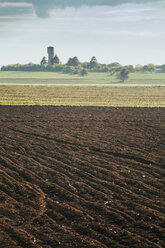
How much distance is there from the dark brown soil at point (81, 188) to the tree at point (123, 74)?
81.2 meters

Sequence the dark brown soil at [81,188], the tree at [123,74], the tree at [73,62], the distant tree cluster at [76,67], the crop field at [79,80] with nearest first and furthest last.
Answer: the dark brown soil at [81,188]
the crop field at [79,80]
the tree at [123,74]
the distant tree cluster at [76,67]
the tree at [73,62]

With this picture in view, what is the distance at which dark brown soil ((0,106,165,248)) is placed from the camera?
712 centimetres

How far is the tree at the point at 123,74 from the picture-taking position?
97.1m

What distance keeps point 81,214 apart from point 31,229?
4.40ft

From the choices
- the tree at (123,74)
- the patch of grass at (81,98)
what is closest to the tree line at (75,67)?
the tree at (123,74)

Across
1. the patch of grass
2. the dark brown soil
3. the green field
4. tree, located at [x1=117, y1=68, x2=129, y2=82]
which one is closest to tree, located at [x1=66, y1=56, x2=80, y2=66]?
tree, located at [x1=117, y1=68, x2=129, y2=82]

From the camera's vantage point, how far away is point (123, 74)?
97.4m

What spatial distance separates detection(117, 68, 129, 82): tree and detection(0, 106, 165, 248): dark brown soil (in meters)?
81.2

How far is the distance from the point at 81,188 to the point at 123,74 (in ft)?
296

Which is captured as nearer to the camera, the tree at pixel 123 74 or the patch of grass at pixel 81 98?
the patch of grass at pixel 81 98

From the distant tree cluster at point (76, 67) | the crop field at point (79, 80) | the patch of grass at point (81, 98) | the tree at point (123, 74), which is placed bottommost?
the patch of grass at point (81, 98)

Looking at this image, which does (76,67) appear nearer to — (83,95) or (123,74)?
(123,74)

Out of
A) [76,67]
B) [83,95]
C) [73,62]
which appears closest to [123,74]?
[76,67]

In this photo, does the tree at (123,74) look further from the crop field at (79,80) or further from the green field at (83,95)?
the green field at (83,95)
